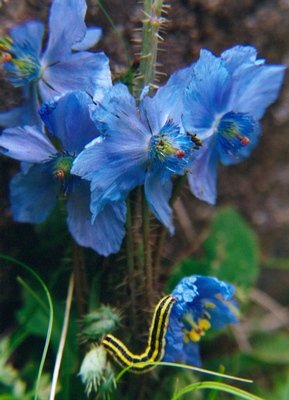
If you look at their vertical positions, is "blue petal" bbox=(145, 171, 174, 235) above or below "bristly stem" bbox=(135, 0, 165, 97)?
below

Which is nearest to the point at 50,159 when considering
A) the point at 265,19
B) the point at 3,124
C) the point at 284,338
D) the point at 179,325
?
the point at 3,124

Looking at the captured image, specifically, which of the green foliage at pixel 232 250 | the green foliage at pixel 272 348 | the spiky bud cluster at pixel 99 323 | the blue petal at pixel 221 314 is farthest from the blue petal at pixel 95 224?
the green foliage at pixel 272 348

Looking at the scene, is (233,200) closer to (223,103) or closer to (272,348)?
(272,348)

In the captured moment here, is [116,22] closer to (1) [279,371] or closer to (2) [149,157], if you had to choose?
(2) [149,157]

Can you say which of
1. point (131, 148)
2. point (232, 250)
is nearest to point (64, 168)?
point (131, 148)

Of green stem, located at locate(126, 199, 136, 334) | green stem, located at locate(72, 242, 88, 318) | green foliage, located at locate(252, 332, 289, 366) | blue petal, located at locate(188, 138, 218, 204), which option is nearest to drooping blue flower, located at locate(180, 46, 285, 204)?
blue petal, located at locate(188, 138, 218, 204)

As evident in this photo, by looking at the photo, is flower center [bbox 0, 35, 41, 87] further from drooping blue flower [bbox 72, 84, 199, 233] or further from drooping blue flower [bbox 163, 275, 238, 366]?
drooping blue flower [bbox 163, 275, 238, 366]
